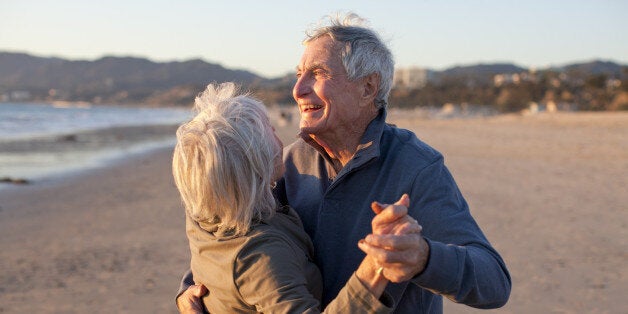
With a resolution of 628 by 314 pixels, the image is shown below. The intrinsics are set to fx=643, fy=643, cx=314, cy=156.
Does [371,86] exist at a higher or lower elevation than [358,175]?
higher

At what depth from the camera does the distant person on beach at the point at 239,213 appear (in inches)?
64.7

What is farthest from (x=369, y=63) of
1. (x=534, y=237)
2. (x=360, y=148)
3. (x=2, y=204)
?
(x=2, y=204)

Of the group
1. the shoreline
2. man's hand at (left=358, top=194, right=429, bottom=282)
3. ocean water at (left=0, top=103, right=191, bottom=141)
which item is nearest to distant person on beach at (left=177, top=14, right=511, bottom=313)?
man's hand at (left=358, top=194, right=429, bottom=282)

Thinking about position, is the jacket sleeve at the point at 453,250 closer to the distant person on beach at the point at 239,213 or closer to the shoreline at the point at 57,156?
the distant person on beach at the point at 239,213

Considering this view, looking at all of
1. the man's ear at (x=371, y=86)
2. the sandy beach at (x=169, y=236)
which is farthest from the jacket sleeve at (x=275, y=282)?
the sandy beach at (x=169, y=236)

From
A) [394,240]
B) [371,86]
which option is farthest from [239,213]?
[371,86]

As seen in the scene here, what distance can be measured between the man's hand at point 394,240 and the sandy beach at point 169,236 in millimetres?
3819

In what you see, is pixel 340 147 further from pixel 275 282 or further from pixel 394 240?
pixel 394 240

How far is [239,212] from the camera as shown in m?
1.71

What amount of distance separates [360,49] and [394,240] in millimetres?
929

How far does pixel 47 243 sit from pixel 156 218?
5.21ft

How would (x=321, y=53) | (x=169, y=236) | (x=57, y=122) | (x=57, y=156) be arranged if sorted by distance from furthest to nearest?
(x=57, y=122), (x=57, y=156), (x=169, y=236), (x=321, y=53)

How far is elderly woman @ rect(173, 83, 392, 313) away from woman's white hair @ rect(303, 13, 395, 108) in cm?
43

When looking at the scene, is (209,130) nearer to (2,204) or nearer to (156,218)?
(156,218)
